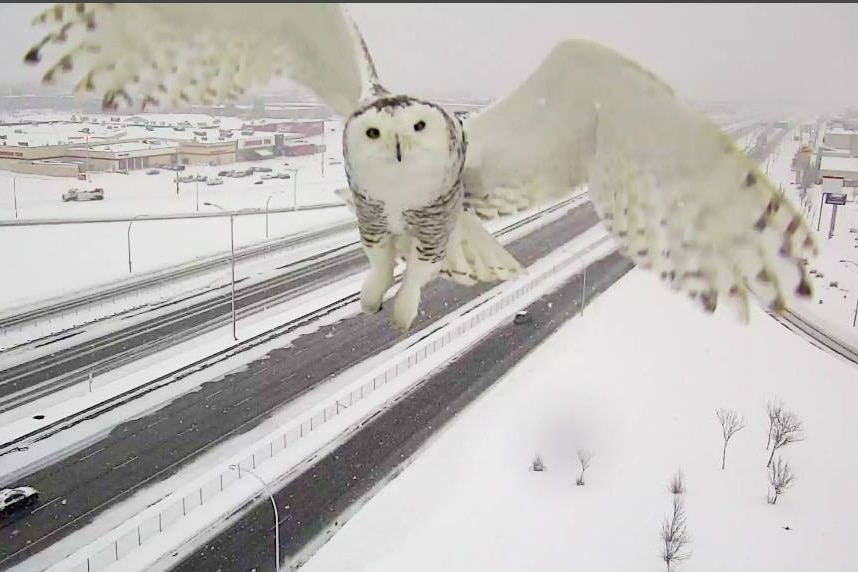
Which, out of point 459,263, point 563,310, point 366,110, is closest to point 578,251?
point 563,310

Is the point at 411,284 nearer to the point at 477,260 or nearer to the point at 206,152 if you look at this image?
Result: the point at 477,260

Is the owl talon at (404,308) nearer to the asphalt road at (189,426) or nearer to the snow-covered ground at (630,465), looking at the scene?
the asphalt road at (189,426)

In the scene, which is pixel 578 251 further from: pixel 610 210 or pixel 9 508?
pixel 610 210

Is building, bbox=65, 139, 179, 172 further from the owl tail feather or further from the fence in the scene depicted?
the owl tail feather

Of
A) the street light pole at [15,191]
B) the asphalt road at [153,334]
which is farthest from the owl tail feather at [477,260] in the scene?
the street light pole at [15,191]

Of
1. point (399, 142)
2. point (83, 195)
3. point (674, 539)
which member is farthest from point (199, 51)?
point (83, 195)
